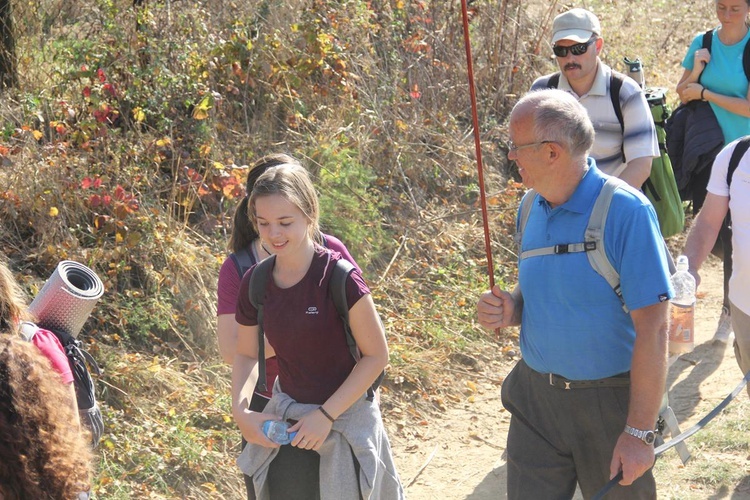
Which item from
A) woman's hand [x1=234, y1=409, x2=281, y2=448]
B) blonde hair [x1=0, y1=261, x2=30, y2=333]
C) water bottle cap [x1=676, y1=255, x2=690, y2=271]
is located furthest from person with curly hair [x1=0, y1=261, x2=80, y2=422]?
water bottle cap [x1=676, y1=255, x2=690, y2=271]

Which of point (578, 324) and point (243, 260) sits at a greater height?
point (578, 324)

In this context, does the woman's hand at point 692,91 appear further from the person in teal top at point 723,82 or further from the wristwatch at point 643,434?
the wristwatch at point 643,434

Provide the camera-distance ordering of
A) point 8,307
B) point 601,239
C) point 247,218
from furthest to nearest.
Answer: point 247,218
point 601,239
point 8,307

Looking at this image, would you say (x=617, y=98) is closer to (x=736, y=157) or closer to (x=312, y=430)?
(x=736, y=157)

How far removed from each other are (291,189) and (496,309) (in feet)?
2.93

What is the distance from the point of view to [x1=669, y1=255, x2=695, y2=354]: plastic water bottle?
3365 mm

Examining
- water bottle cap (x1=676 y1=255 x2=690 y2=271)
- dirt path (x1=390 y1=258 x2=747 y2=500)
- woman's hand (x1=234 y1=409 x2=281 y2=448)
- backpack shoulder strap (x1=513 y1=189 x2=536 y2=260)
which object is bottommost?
dirt path (x1=390 y1=258 x2=747 y2=500)

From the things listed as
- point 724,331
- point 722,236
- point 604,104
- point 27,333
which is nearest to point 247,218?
point 27,333

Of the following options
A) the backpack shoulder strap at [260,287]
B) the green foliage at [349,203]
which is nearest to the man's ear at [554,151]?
the backpack shoulder strap at [260,287]

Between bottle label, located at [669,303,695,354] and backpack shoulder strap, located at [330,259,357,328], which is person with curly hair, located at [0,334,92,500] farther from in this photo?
bottle label, located at [669,303,695,354]

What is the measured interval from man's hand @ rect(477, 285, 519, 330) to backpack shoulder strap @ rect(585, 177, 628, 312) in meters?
0.46

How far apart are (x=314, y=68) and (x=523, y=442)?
5.49m

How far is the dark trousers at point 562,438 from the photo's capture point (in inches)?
130

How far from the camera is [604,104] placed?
493 centimetres
